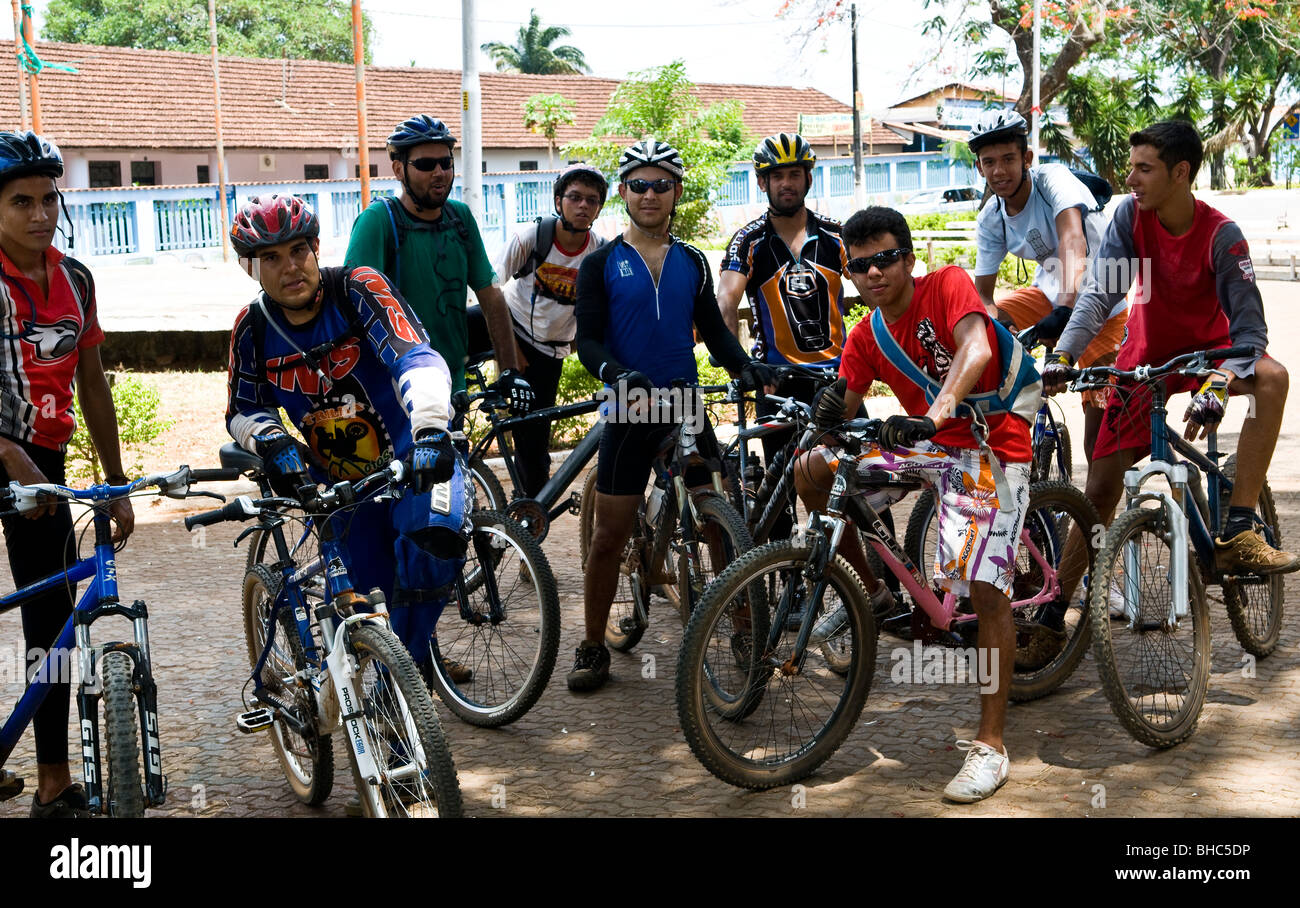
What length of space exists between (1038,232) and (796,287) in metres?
1.15

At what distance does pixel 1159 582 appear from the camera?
4.97 m

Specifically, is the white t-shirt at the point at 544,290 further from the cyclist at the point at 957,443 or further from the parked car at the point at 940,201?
the parked car at the point at 940,201

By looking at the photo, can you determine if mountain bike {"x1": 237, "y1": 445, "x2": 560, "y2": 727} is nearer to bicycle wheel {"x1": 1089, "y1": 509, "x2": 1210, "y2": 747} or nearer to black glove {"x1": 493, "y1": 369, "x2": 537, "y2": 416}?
black glove {"x1": 493, "y1": 369, "x2": 537, "y2": 416}

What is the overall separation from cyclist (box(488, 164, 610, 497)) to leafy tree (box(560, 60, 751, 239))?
11552 mm

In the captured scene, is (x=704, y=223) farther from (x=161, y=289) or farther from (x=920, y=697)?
(x=920, y=697)

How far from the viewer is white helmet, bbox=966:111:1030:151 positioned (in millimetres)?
6258

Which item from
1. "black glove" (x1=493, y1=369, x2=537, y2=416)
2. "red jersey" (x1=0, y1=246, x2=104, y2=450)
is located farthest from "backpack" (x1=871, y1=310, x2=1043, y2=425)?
"red jersey" (x1=0, y1=246, x2=104, y2=450)

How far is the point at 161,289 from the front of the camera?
22594mm

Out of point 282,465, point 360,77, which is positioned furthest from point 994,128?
point 360,77

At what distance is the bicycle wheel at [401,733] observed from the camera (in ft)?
11.5

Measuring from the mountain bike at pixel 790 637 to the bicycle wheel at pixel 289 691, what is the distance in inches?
44.4

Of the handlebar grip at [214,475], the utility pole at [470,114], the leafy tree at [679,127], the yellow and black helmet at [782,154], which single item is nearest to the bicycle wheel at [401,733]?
the handlebar grip at [214,475]

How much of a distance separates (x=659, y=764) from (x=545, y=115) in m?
36.9
